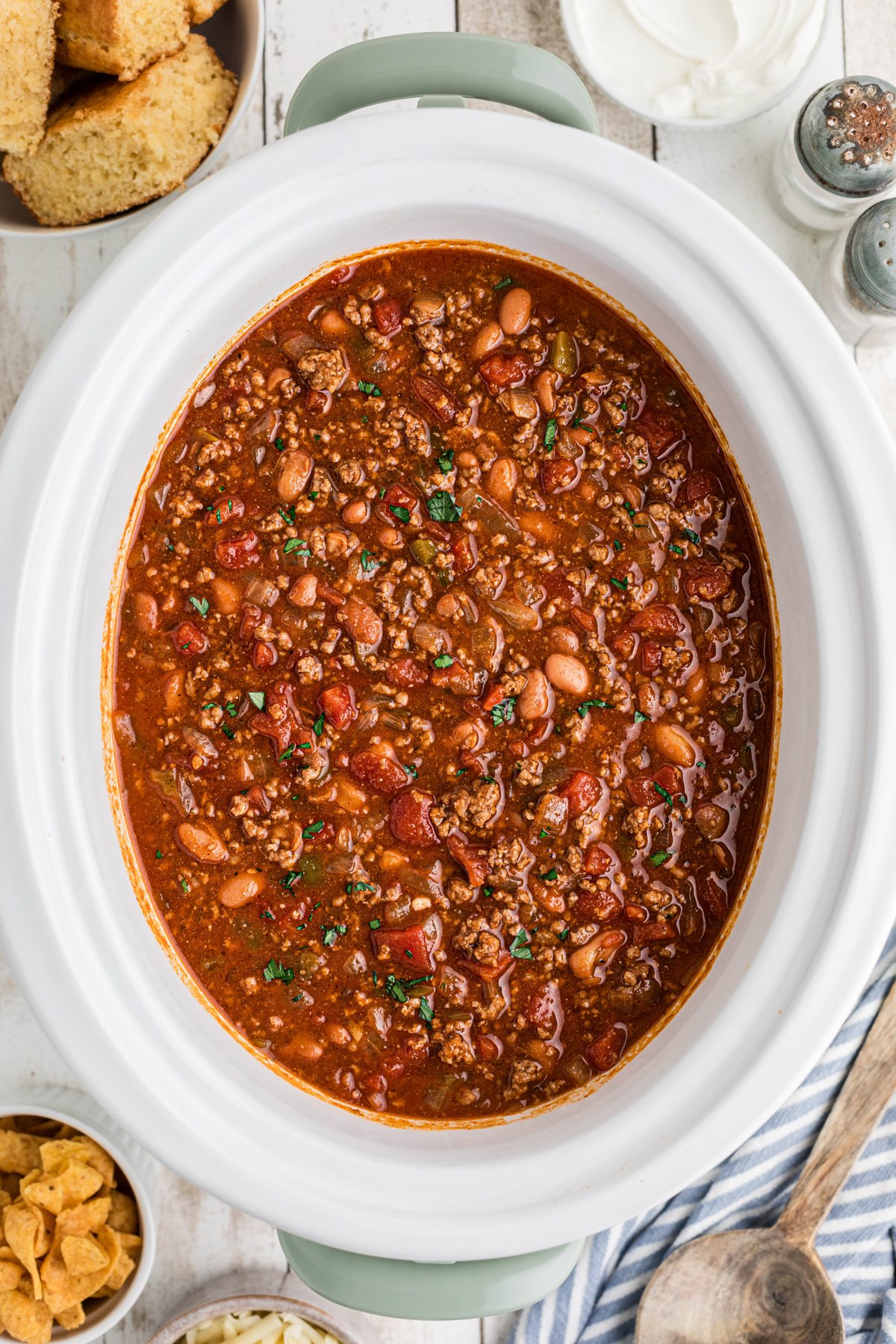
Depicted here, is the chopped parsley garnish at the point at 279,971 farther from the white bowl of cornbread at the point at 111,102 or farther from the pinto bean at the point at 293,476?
the white bowl of cornbread at the point at 111,102

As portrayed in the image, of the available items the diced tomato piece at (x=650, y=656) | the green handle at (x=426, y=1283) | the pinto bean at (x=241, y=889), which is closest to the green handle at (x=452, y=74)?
the diced tomato piece at (x=650, y=656)

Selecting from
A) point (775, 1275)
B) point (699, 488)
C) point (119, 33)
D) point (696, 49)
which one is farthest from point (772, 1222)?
point (119, 33)

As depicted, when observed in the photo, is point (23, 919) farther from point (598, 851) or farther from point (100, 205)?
point (100, 205)

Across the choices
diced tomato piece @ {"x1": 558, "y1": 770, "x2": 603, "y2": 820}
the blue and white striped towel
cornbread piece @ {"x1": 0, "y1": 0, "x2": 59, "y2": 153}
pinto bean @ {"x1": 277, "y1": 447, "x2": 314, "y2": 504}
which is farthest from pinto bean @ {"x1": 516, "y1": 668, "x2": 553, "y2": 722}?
cornbread piece @ {"x1": 0, "y1": 0, "x2": 59, "y2": 153}

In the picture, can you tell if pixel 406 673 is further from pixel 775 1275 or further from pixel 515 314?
pixel 775 1275

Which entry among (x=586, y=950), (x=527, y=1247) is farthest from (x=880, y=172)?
(x=527, y=1247)

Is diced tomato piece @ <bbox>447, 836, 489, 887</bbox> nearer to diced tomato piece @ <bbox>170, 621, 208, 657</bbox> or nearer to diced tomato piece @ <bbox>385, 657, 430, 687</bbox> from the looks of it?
diced tomato piece @ <bbox>385, 657, 430, 687</bbox>
